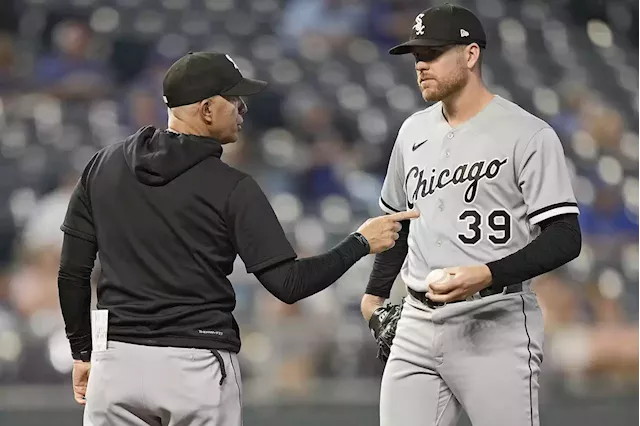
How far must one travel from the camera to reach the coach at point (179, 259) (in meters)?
2.64

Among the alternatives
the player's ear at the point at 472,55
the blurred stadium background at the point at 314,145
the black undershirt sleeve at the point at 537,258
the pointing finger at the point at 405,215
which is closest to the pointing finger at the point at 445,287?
the black undershirt sleeve at the point at 537,258

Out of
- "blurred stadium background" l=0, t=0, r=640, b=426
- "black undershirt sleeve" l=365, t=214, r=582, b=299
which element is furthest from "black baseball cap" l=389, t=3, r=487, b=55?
"blurred stadium background" l=0, t=0, r=640, b=426

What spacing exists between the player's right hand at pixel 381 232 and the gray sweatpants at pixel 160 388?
517 mm

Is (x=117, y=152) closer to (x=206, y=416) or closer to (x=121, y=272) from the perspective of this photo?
(x=121, y=272)

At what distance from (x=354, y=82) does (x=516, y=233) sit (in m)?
5.28

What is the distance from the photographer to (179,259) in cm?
265

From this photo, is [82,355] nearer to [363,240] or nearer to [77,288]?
[77,288]

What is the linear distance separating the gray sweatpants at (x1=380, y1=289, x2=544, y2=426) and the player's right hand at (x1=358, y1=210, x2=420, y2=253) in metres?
0.20

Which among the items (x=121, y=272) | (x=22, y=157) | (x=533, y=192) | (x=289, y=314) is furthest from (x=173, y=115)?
(x=22, y=157)

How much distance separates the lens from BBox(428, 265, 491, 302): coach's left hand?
2.62 metres

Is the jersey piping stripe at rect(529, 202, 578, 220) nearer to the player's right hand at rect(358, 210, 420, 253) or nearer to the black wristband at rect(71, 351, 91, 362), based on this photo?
the player's right hand at rect(358, 210, 420, 253)

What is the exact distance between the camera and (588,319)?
544 centimetres

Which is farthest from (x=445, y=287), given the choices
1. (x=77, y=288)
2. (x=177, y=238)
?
(x=77, y=288)

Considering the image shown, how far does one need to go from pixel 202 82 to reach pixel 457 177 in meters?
0.73
